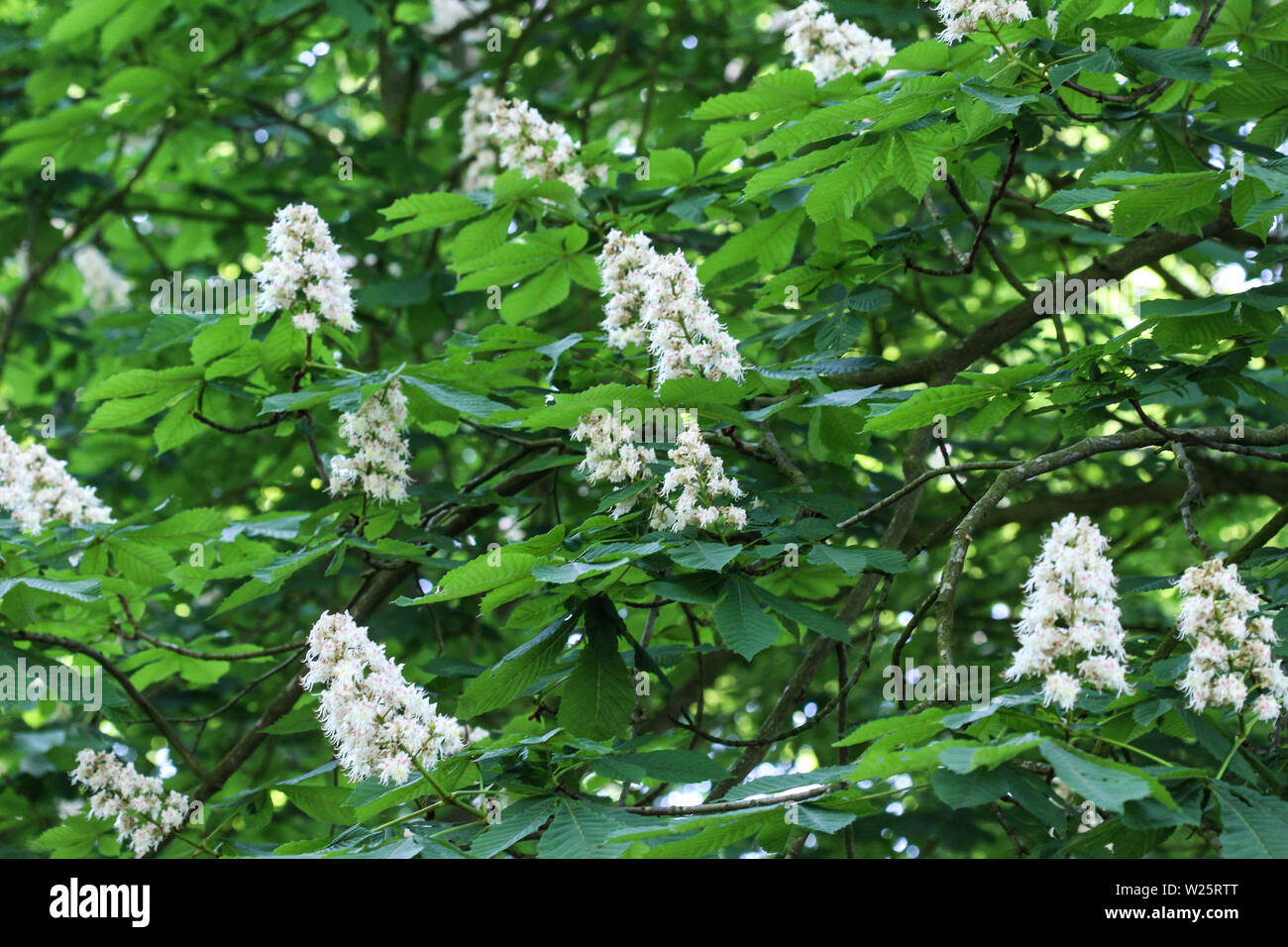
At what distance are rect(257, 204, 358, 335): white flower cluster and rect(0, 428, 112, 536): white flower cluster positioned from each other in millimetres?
1158

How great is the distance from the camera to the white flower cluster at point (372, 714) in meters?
2.93

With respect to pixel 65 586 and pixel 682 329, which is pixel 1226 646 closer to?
pixel 682 329

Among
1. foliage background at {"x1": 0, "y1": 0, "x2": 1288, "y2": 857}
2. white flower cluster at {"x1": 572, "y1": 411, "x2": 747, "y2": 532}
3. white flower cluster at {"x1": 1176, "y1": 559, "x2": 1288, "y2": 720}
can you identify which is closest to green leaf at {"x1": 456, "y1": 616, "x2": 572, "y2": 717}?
foliage background at {"x1": 0, "y1": 0, "x2": 1288, "y2": 857}

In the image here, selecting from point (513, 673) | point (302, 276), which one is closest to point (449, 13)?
point (302, 276)

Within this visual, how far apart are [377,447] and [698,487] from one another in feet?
4.40

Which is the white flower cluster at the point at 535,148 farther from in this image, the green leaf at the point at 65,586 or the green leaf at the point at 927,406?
the green leaf at the point at 65,586

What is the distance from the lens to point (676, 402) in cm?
342

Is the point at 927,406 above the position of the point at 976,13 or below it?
below

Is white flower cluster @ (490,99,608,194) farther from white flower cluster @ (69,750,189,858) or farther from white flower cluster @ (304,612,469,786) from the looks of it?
white flower cluster @ (69,750,189,858)

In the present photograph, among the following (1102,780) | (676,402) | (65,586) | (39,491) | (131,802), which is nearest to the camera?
(1102,780)

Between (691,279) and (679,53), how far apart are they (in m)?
5.22
